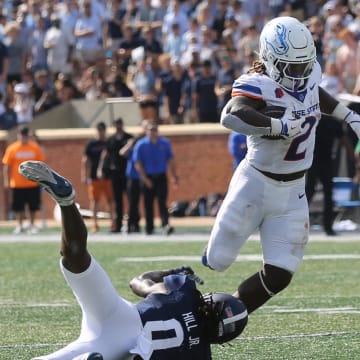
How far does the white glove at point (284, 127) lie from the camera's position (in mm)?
6113

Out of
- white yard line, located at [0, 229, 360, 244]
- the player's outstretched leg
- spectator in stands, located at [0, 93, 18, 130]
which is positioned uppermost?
the player's outstretched leg

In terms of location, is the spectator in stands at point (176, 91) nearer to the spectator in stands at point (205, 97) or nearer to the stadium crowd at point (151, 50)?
the stadium crowd at point (151, 50)

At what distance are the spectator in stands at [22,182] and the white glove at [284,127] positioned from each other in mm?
10213

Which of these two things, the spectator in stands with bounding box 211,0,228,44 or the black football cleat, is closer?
the black football cleat

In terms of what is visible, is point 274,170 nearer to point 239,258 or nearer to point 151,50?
point 239,258

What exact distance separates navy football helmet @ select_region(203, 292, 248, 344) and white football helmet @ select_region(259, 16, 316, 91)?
180 cm

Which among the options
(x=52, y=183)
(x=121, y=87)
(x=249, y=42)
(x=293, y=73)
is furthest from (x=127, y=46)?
(x=52, y=183)

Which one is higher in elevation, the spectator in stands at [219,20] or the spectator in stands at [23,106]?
the spectator in stands at [219,20]

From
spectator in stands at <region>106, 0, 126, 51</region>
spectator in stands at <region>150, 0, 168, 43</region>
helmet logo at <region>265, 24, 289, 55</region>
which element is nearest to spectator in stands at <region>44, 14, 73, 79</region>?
spectator in stands at <region>106, 0, 126, 51</region>

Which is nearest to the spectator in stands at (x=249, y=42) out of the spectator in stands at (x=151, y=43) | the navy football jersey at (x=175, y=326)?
the spectator in stands at (x=151, y=43)

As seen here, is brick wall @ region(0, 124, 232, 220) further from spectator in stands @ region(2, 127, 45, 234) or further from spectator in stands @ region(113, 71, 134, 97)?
spectator in stands @ region(2, 127, 45, 234)

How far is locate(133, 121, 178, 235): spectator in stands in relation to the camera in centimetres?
1505

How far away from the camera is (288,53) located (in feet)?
20.9

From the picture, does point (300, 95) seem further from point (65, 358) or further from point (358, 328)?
point (65, 358)
